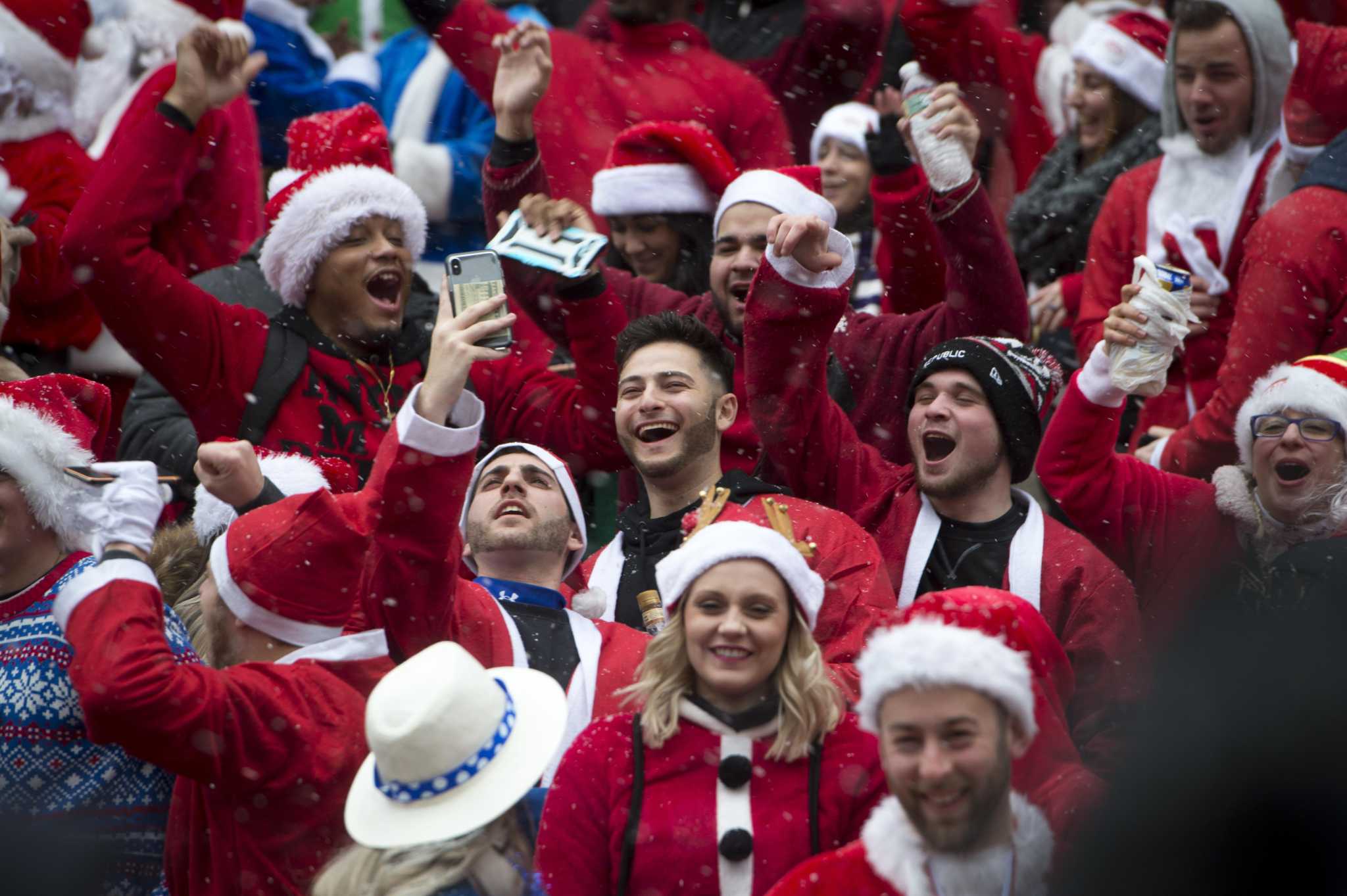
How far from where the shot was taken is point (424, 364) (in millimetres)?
6500

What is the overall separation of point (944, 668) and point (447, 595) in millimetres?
1491

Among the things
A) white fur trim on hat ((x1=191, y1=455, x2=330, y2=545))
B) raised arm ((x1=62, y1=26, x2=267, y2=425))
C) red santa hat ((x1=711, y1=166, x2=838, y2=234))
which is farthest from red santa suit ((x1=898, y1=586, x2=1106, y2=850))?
raised arm ((x1=62, y1=26, x2=267, y2=425))

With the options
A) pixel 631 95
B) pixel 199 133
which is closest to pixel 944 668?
pixel 199 133

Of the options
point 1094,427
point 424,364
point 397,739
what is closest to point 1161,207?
point 1094,427

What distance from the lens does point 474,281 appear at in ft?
15.9

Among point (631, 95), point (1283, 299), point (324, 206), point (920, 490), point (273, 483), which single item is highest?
point (1283, 299)

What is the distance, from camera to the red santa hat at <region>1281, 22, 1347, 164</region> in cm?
652

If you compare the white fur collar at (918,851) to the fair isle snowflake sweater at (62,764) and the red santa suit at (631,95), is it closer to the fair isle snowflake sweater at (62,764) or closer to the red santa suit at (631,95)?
the fair isle snowflake sweater at (62,764)

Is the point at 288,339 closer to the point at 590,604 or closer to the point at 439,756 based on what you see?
the point at 590,604

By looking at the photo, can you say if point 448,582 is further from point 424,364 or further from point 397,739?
point 424,364

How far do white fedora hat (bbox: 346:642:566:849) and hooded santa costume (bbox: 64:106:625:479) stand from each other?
2300 millimetres

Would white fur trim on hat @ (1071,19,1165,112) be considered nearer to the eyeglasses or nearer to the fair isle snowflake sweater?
the eyeglasses

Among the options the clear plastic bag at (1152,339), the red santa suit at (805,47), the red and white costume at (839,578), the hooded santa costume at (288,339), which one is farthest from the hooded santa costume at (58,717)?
the red santa suit at (805,47)

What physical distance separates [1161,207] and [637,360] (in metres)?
2.39
